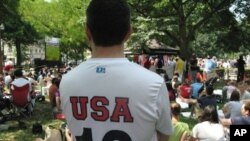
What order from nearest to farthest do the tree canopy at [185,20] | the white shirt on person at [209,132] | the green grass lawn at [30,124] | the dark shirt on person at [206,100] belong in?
the white shirt on person at [209,132] → the green grass lawn at [30,124] → the dark shirt on person at [206,100] → the tree canopy at [185,20]

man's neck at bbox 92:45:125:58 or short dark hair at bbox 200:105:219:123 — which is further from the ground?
man's neck at bbox 92:45:125:58

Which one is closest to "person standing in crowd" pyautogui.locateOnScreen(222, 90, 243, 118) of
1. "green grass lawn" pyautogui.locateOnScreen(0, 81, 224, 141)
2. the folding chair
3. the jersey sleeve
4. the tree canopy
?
"green grass lawn" pyautogui.locateOnScreen(0, 81, 224, 141)

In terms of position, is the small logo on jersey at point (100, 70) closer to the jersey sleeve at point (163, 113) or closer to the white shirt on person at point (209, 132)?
the jersey sleeve at point (163, 113)

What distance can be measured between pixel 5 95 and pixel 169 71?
47.1 ft

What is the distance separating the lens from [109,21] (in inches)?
83.0

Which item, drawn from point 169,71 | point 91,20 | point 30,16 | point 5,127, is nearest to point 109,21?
point 91,20

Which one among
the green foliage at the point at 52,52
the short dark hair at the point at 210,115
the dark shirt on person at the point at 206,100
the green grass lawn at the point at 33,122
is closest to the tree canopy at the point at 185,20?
the green foliage at the point at 52,52

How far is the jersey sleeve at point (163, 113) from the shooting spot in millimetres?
2070

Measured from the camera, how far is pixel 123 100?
208 cm

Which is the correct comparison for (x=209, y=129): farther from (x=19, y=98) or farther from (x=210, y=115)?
(x=19, y=98)

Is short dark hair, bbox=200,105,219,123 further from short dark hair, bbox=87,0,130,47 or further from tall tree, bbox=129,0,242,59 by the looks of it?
tall tree, bbox=129,0,242,59

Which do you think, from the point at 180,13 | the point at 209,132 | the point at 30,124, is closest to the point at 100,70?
the point at 209,132

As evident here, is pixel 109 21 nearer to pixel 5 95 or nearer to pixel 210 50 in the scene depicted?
pixel 5 95

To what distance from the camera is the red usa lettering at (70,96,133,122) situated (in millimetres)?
2082
